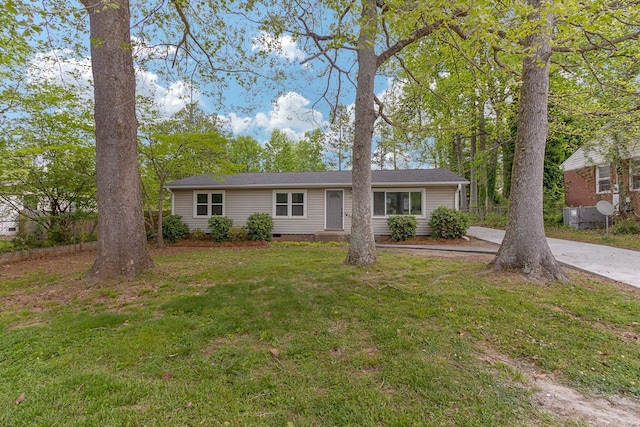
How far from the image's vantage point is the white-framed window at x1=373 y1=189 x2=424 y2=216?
38.1ft

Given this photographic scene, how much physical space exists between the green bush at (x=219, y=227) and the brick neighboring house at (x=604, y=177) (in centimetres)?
1623

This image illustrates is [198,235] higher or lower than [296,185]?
lower

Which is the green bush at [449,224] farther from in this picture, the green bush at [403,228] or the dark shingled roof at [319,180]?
the dark shingled roof at [319,180]

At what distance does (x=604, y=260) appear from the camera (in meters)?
6.32

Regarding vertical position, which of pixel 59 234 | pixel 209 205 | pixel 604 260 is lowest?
pixel 604 260

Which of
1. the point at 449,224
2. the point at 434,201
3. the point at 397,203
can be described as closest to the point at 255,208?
the point at 397,203

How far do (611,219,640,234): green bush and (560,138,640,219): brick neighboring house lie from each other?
106 cm

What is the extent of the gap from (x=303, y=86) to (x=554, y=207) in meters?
15.4

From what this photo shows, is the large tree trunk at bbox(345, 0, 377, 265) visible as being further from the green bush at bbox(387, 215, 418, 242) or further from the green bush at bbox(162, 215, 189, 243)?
the green bush at bbox(162, 215, 189, 243)

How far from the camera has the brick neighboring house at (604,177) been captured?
11586 millimetres

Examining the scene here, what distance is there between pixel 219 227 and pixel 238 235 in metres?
0.87

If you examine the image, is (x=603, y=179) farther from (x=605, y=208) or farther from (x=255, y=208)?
(x=255, y=208)

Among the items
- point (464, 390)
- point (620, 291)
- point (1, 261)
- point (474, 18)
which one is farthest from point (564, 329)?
point (1, 261)

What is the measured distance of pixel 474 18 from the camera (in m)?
3.41
